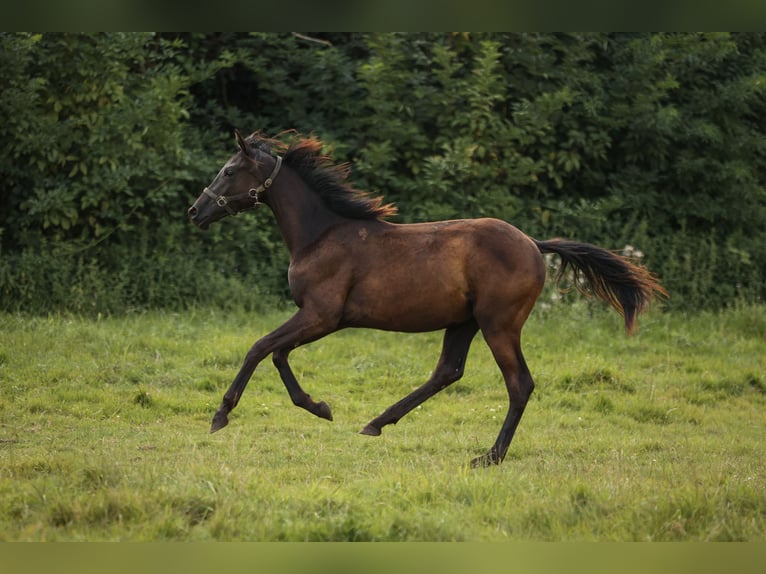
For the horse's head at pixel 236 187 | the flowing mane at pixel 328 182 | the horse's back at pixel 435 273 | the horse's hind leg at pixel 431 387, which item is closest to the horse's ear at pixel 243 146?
the horse's head at pixel 236 187

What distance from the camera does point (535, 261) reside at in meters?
6.53

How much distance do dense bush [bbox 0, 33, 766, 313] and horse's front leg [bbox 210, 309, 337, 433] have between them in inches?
202

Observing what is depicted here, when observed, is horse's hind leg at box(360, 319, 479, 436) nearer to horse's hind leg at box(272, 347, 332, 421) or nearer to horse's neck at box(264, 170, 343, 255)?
horse's hind leg at box(272, 347, 332, 421)

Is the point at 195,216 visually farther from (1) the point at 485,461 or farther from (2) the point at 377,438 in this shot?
(1) the point at 485,461

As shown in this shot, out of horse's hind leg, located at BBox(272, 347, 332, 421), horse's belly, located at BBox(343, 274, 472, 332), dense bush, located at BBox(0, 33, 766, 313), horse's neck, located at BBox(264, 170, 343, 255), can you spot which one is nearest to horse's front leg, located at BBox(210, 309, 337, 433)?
horse's hind leg, located at BBox(272, 347, 332, 421)

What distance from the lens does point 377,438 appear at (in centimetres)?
730

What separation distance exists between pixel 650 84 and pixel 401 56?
3.49 meters

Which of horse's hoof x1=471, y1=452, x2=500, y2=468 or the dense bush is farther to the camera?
the dense bush

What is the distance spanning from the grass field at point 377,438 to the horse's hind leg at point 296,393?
13.1 inches

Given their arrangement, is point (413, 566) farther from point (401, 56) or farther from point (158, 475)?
point (401, 56)

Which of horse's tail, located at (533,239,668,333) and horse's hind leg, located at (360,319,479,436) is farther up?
horse's tail, located at (533,239,668,333)

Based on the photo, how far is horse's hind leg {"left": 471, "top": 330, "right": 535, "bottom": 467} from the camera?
648 centimetres
